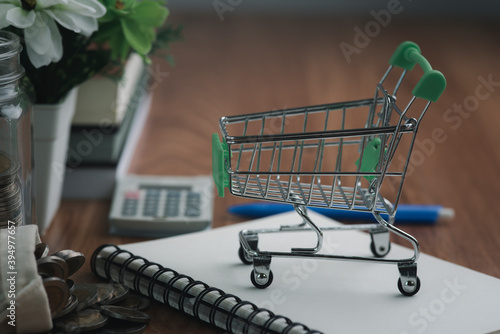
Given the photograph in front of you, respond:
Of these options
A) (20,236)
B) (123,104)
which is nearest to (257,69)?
(123,104)

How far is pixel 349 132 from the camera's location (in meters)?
0.74

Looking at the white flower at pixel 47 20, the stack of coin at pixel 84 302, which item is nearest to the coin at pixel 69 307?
the stack of coin at pixel 84 302

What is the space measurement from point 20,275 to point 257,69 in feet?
4.44

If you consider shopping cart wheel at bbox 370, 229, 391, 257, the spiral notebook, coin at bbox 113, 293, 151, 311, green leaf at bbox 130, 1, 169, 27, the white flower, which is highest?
green leaf at bbox 130, 1, 169, 27

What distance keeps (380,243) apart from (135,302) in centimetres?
33

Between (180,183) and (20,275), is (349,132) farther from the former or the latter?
(180,183)

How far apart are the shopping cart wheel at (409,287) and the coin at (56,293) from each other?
36 centimetres

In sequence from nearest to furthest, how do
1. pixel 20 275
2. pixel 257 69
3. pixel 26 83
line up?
pixel 20 275
pixel 26 83
pixel 257 69

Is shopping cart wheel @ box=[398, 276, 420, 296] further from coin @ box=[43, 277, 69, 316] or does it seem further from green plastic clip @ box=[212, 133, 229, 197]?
coin @ box=[43, 277, 69, 316]

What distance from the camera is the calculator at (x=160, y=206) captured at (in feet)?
3.44

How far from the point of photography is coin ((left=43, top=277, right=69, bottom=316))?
67cm

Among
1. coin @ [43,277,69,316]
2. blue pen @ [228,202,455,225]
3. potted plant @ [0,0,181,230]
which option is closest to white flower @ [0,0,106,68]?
potted plant @ [0,0,181,230]

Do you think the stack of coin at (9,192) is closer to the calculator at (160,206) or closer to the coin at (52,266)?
the coin at (52,266)

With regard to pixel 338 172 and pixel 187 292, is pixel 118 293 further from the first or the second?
pixel 338 172
